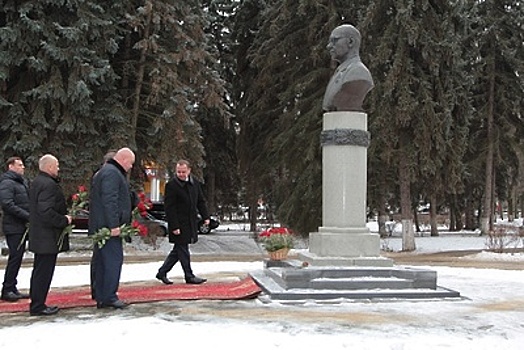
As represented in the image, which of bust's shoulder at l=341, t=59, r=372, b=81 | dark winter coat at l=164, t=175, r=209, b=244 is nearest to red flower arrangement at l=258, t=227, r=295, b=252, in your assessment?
dark winter coat at l=164, t=175, r=209, b=244

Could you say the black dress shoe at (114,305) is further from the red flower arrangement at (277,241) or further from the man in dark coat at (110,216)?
the red flower arrangement at (277,241)

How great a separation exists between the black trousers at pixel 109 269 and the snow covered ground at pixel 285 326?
236 millimetres

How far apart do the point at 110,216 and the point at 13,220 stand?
6.16 ft

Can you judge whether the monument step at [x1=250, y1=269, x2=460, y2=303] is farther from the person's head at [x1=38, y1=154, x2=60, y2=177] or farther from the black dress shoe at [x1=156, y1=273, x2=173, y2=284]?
the person's head at [x1=38, y1=154, x2=60, y2=177]

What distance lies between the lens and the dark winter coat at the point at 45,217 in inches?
300

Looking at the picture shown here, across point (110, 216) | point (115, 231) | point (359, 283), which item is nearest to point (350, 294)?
point (359, 283)

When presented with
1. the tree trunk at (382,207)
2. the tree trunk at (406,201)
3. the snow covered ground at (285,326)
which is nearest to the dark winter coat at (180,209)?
the snow covered ground at (285,326)

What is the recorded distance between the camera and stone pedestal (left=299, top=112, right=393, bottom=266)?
9961 millimetres

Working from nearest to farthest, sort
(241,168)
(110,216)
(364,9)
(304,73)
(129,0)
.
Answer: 1. (110,216)
2. (129,0)
3. (364,9)
4. (304,73)
5. (241,168)

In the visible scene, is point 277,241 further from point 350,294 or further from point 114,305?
point 114,305

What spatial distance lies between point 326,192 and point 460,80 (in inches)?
575

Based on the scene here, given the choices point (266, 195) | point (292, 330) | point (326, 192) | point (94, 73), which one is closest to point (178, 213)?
point (326, 192)

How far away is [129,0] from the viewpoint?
20.5 m

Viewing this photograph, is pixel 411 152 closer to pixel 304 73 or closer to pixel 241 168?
pixel 304 73
